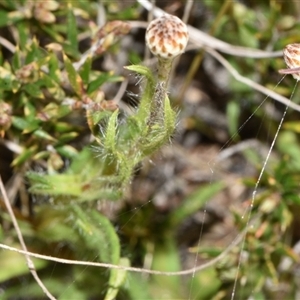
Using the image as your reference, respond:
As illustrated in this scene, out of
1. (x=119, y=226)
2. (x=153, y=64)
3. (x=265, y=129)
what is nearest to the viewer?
(x=119, y=226)

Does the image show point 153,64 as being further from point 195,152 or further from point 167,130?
point 167,130

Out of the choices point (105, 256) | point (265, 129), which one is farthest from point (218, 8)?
point (105, 256)

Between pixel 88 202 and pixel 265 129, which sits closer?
pixel 88 202

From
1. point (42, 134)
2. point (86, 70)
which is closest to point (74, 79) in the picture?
point (86, 70)

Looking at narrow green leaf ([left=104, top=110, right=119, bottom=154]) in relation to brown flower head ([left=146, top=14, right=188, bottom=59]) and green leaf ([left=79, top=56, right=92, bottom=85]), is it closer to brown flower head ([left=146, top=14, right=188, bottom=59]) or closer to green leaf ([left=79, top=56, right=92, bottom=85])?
brown flower head ([left=146, top=14, right=188, bottom=59])

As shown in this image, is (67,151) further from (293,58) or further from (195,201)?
(293,58)

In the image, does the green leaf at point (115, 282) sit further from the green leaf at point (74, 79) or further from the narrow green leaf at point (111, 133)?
the green leaf at point (74, 79)

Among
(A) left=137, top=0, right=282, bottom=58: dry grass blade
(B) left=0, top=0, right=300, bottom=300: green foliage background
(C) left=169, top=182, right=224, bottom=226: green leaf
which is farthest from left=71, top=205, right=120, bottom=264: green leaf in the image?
(A) left=137, top=0, right=282, bottom=58: dry grass blade
